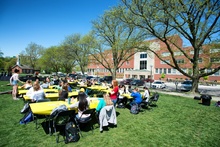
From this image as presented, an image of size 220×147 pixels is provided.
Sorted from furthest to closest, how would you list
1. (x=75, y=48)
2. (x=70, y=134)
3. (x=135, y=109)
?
(x=75, y=48)
(x=135, y=109)
(x=70, y=134)

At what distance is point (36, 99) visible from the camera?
6.26m

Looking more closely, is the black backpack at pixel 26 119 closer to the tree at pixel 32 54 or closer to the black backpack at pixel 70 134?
the black backpack at pixel 70 134

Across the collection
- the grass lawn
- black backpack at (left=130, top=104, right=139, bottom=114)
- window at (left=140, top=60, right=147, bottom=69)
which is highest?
window at (left=140, top=60, right=147, bottom=69)

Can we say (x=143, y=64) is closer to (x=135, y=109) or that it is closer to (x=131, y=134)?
(x=135, y=109)

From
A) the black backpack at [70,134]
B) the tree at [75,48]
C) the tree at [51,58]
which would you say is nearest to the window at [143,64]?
the tree at [75,48]

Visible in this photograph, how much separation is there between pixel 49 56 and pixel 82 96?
4178 centimetres

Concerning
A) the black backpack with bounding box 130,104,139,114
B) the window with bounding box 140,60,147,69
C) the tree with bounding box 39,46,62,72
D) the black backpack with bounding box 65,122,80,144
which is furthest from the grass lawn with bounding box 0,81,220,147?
the window with bounding box 140,60,147,69

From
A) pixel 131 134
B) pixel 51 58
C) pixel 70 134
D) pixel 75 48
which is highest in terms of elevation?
pixel 75 48

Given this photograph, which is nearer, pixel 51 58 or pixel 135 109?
pixel 135 109

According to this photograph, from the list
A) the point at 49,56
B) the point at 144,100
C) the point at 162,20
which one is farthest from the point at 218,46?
the point at 49,56

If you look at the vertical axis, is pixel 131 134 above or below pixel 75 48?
below

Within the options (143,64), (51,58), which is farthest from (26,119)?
(143,64)

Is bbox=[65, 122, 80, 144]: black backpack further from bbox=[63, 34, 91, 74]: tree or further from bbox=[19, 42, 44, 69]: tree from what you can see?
bbox=[19, 42, 44, 69]: tree

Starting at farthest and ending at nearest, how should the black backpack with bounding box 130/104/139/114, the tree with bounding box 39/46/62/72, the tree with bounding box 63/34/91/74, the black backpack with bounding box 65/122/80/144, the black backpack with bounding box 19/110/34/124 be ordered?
1. the tree with bounding box 39/46/62/72
2. the tree with bounding box 63/34/91/74
3. the black backpack with bounding box 130/104/139/114
4. the black backpack with bounding box 19/110/34/124
5. the black backpack with bounding box 65/122/80/144
